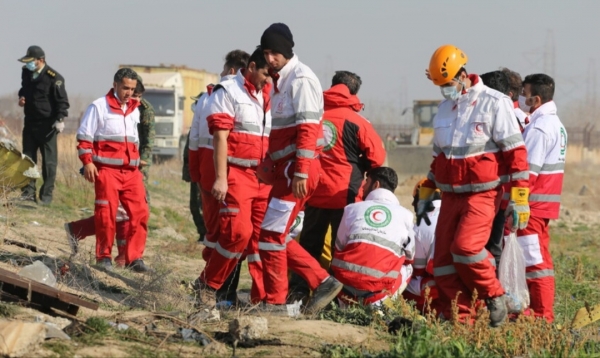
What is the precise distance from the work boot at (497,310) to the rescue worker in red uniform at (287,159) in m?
1.08

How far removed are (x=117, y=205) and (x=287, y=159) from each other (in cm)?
296

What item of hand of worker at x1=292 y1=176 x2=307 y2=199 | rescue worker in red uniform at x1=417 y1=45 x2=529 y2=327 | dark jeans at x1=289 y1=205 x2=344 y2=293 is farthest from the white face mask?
hand of worker at x1=292 y1=176 x2=307 y2=199

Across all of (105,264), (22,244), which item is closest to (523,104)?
(105,264)

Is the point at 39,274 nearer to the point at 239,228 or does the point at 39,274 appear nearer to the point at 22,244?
the point at 239,228

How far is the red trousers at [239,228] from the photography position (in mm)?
7430

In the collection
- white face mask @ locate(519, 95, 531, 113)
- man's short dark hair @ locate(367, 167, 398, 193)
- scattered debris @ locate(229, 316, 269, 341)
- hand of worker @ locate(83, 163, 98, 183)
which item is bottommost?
scattered debris @ locate(229, 316, 269, 341)

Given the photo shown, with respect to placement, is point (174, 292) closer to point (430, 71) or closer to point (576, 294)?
point (430, 71)

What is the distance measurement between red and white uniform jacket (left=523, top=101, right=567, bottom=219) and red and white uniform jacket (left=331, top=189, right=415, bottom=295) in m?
1.14

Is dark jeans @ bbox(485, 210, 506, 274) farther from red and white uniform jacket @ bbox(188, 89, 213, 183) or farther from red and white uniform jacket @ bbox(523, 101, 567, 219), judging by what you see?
red and white uniform jacket @ bbox(188, 89, 213, 183)

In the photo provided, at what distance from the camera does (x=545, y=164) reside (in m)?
8.22

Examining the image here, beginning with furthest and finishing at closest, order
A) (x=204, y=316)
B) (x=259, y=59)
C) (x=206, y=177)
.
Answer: (x=206, y=177)
(x=259, y=59)
(x=204, y=316)

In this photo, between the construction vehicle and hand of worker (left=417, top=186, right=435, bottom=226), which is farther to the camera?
the construction vehicle

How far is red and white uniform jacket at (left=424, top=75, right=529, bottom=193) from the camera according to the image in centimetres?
713

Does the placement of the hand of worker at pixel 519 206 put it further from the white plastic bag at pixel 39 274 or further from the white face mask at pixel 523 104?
the white plastic bag at pixel 39 274
